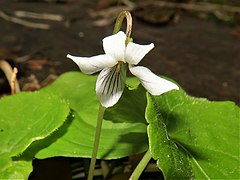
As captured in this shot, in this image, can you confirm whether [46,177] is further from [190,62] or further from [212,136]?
[190,62]

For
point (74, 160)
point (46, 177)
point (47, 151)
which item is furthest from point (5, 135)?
point (74, 160)

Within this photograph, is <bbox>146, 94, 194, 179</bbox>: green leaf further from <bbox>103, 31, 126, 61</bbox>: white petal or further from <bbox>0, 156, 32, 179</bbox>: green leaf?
<bbox>0, 156, 32, 179</bbox>: green leaf

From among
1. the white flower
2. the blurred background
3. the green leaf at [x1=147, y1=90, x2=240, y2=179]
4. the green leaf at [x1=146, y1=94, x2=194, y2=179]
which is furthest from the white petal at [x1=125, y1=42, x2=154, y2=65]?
the blurred background

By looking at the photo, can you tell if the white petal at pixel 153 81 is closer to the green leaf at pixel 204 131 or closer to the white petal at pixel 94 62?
the white petal at pixel 94 62

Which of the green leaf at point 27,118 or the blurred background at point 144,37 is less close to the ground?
the green leaf at point 27,118

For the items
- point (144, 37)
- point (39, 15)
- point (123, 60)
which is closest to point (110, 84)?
point (123, 60)

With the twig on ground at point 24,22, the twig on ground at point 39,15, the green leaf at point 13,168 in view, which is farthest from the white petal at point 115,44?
the twig on ground at point 39,15
